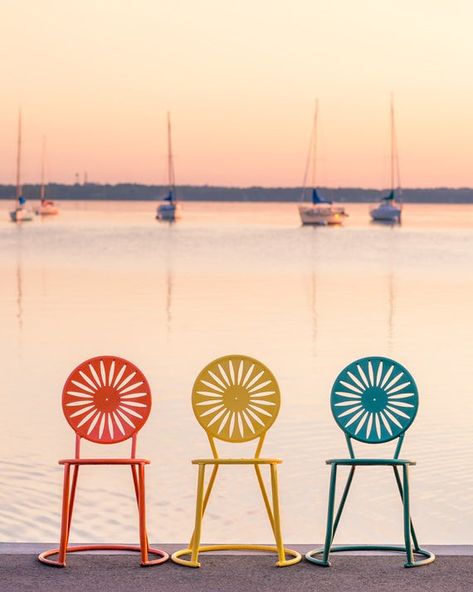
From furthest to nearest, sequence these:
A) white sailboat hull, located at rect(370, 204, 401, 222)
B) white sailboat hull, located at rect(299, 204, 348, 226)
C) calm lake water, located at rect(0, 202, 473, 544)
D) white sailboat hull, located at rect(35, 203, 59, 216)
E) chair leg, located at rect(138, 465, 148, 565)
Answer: white sailboat hull, located at rect(35, 203, 59, 216) → white sailboat hull, located at rect(370, 204, 401, 222) → white sailboat hull, located at rect(299, 204, 348, 226) → calm lake water, located at rect(0, 202, 473, 544) → chair leg, located at rect(138, 465, 148, 565)

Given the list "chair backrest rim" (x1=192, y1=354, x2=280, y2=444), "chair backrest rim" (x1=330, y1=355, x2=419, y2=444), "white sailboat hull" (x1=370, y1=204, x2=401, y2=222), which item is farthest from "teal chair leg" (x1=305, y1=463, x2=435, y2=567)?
"white sailboat hull" (x1=370, y1=204, x2=401, y2=222)

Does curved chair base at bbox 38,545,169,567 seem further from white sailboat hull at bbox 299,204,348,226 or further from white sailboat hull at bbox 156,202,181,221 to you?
white sailboat hull at bbox 156,202,181,221

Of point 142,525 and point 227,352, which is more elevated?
point 142,525

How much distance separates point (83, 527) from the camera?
295 inches

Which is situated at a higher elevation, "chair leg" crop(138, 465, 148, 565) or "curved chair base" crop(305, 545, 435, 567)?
"chair leg" crop(138, 465, 148, 565)

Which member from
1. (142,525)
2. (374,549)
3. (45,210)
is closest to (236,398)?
(142,525)

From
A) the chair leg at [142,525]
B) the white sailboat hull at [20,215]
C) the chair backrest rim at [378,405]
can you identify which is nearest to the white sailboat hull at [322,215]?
the white sailboat hull at [20,215]

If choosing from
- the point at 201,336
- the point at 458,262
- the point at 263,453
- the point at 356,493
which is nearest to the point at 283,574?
the point at 356,493

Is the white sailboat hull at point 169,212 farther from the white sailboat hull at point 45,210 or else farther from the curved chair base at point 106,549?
the curved chair base at point 106,549

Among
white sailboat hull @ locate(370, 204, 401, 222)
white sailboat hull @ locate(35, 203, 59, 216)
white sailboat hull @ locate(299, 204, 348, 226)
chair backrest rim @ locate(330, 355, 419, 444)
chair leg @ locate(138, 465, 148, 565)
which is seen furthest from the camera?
white sailboat hull @ locate(35, 203, 59, 216)

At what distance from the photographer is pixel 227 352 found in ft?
54.4

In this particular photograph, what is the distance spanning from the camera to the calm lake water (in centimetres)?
782

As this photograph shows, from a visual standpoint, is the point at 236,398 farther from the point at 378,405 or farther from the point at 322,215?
the point at 322,215

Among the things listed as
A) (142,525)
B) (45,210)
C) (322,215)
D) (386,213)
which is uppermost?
(45,210)
